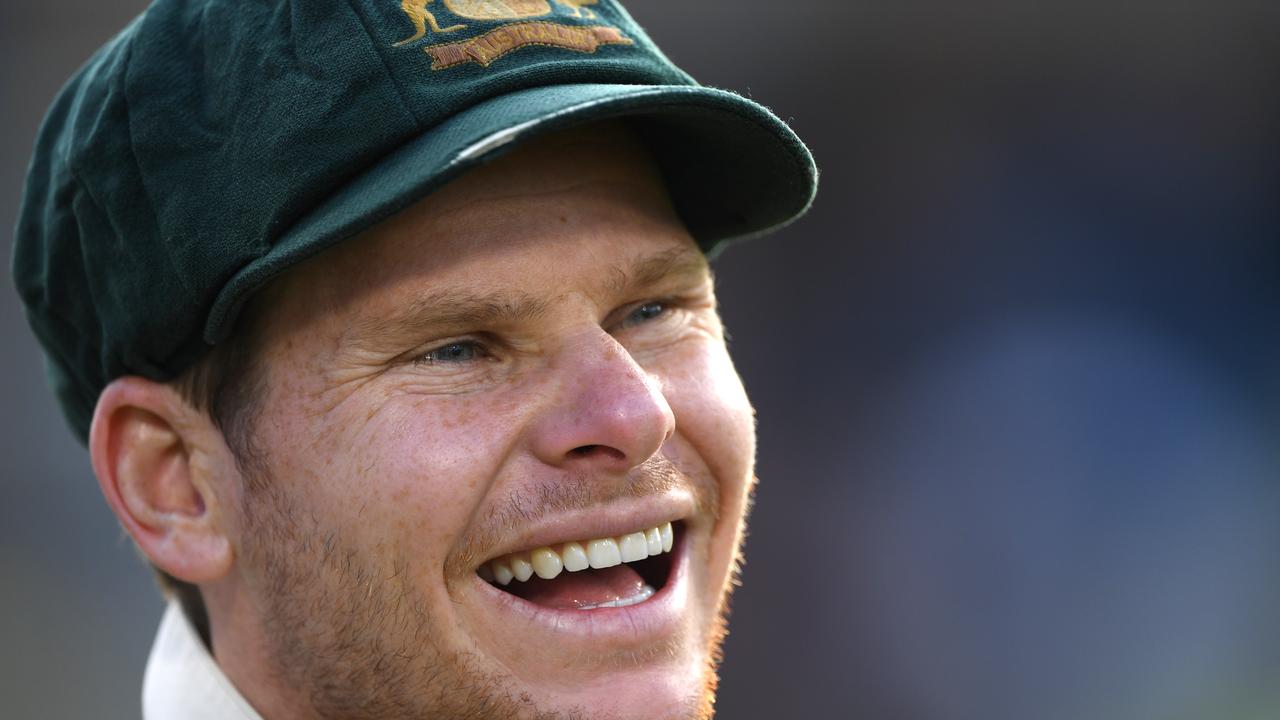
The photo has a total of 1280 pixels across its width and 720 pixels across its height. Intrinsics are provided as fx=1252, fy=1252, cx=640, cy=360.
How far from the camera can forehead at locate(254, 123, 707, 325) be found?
1556 millimetres

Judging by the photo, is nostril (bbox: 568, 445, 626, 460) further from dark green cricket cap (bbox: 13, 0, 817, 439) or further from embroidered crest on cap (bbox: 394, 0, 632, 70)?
embroidered crest on cap (bbox: 394, 0, 632, 70)

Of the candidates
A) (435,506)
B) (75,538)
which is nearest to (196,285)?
(435,506)

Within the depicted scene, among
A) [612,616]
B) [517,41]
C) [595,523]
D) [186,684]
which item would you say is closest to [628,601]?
[612,616]

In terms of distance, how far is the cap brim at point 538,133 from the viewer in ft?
4.68

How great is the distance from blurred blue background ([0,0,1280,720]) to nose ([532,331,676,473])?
413 centimetres

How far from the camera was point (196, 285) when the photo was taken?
4.96ft

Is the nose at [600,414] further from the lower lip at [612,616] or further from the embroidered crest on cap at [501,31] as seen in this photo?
the embroidered crest on cap at [501,31]

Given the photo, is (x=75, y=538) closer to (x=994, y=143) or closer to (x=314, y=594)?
(x=314, y=594)

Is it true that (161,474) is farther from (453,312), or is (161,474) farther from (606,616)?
(606,616)

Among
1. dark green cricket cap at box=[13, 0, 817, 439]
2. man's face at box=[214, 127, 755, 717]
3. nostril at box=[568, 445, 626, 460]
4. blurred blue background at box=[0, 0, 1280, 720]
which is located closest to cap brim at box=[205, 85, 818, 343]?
dark green cricket cap at box=[13, 0, 817, 439]

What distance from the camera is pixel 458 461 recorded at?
5.07ft

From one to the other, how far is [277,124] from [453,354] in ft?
1.18

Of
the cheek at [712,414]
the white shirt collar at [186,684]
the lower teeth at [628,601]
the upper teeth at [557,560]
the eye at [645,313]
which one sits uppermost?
the eye at [645,313]

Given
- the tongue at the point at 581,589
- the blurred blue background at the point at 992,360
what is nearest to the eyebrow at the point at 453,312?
the tongue at the point at 581,589
